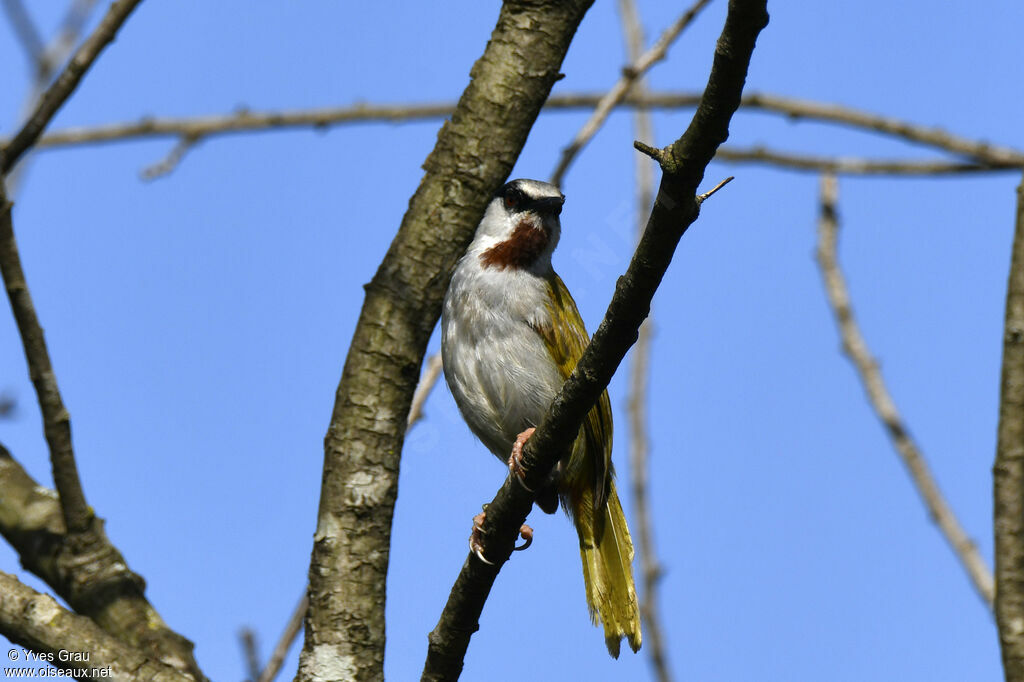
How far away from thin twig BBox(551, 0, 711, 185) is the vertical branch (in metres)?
1.62

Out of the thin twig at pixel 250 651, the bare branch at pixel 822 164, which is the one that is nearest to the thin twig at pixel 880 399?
the bare branch at pixel 822 164

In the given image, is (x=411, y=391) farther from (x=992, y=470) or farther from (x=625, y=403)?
(x=992, y=470)

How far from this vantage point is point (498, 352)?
15.2ft

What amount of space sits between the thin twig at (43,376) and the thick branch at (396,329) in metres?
0.87

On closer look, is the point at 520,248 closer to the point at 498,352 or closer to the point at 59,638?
the point at 498,352

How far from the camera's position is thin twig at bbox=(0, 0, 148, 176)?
3914 mm

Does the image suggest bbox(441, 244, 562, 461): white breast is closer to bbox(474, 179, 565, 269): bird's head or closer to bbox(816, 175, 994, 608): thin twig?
bbox(474, 179, 565, 269): bird's head

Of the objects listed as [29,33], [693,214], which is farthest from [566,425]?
[29,33]

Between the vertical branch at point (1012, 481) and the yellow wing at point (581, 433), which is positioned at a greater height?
the yellow wing at point (581, 433)

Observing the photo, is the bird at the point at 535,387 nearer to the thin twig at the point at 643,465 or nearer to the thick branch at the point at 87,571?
the thin twig at the point at 643,465

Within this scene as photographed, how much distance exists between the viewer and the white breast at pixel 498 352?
4.58 m

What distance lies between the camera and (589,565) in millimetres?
4566

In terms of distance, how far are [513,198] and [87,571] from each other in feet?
8.61

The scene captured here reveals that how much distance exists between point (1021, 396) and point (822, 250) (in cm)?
126
